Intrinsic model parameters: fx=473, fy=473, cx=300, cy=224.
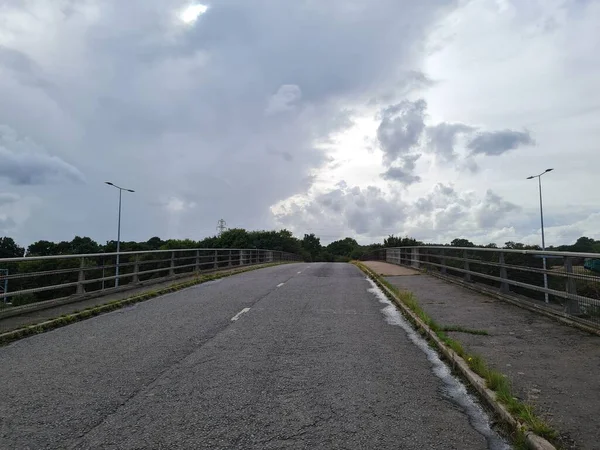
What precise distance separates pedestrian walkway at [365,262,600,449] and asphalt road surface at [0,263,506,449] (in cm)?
88

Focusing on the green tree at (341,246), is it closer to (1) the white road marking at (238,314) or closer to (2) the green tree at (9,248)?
(2) the green tree at (9,248)

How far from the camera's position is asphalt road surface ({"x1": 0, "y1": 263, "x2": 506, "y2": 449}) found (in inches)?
173

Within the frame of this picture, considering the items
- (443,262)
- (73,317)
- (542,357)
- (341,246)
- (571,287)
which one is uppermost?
(341,246)

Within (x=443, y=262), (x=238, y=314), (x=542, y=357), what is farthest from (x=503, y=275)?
(x=238, y=314)

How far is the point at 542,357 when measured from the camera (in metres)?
6.89

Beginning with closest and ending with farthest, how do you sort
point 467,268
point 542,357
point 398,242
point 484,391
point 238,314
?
point 484,391 < point 542,357 < point 238,314 < point 467,268 < point 398,242

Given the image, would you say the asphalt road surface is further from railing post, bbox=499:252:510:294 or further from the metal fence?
the metal fence

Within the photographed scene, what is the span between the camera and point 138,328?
31.9ft

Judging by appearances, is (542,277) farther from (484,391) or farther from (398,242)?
(398,242)

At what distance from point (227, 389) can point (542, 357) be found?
457 centimetres

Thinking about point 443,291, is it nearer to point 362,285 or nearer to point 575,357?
point 362,285

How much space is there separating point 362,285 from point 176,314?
933cm

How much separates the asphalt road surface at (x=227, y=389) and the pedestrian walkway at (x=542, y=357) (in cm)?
88

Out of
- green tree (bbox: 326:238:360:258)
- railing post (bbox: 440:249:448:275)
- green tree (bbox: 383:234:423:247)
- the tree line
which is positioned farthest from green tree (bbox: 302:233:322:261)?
railing post (bbox: 440:249:448:275)
